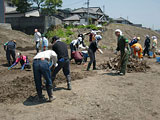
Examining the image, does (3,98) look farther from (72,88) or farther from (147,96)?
(147,96)

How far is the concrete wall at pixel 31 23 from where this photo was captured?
2905 centimetres

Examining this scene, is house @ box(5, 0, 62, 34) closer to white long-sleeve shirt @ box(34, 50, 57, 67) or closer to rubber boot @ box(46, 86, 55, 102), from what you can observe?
white long-sleeve shirt @ box(34, 50, 57, 67)

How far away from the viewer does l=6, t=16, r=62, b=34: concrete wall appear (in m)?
29.0

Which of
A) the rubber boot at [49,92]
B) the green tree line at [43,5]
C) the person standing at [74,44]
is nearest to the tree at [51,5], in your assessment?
the green tree line at [43,5]

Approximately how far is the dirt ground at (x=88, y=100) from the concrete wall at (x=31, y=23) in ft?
76.0

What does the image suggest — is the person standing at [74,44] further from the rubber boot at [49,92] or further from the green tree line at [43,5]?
the green tree line at [43,5]

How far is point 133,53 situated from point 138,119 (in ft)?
22.5

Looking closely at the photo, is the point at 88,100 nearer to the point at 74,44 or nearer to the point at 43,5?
the point at 74,44

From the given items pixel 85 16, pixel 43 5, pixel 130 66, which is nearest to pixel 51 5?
pixel 43 5

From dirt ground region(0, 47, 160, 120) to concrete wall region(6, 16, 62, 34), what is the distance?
23.2 metres

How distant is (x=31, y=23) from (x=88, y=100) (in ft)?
88.7

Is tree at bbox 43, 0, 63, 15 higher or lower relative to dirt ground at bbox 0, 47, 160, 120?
higher

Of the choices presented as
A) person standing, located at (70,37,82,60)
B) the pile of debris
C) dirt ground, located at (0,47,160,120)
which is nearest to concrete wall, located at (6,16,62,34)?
person standing, located at (70,37,82,60)

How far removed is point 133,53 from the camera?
10281mm
